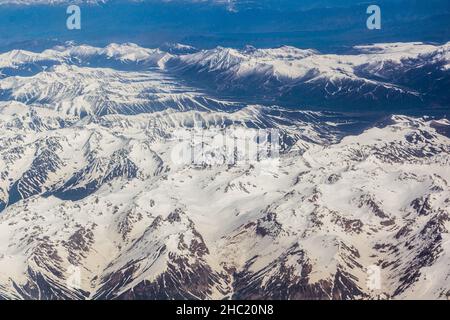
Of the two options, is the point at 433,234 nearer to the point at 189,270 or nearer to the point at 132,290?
the point at 189,270

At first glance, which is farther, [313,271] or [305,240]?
[305,240]

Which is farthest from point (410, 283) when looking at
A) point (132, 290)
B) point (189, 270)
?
point (132, 290)
